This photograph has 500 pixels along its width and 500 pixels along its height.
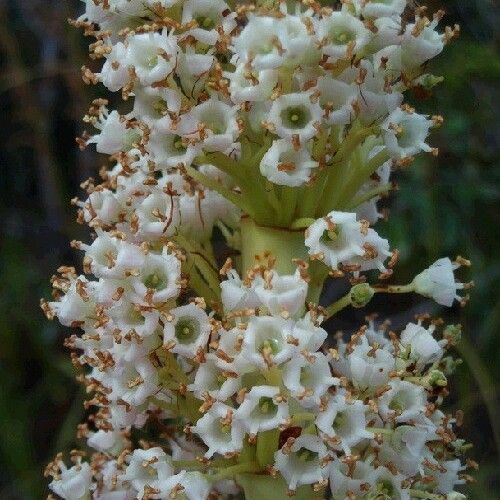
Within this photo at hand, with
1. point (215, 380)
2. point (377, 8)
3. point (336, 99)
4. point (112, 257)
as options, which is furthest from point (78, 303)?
point (377, 8)

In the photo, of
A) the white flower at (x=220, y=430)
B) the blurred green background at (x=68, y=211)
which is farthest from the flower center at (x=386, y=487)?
the blurred green background at (x=68, y=211)

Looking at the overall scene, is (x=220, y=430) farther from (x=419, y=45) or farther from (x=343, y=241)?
(x=419, y=45)

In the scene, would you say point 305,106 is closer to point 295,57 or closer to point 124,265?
point 295,57

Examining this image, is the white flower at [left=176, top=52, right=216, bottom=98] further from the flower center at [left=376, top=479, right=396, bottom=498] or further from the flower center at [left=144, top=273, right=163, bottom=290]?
the flower center at [left=376, top=479, right=396, bottom=498]

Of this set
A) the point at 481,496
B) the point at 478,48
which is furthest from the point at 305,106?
the point at 481,496

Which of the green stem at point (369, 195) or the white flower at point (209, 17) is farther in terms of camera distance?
the green stem at point (369, 195)

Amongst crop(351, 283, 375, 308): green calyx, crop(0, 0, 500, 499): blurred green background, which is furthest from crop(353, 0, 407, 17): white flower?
crop(0, 0, 500, 499): blurred green background

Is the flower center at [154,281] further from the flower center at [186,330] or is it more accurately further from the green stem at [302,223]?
the green stem at [302,223]
